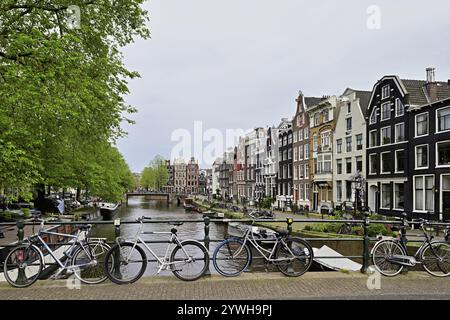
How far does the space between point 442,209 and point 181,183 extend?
121m

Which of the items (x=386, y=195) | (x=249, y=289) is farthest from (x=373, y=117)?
(x=249, y=289)

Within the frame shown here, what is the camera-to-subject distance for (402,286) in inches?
273

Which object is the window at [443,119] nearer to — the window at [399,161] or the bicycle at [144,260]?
the window at [399,161]

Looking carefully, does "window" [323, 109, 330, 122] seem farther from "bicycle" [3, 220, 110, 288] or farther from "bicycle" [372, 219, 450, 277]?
"bicycle" [3, 220, 110, 288]

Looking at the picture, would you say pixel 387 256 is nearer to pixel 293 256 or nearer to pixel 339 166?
pixel 293 256

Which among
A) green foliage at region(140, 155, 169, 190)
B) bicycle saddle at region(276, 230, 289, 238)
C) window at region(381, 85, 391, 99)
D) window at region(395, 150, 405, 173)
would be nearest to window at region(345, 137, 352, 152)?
window at region(381, 85, 391, 99)

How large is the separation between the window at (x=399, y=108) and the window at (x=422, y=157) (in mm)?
3790

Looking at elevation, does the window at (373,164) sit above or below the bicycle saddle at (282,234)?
above

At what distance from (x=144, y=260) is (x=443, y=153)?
88.0ft

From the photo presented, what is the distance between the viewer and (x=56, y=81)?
13031 mm

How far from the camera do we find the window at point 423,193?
28.9m

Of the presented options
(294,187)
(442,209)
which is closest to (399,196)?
(442,209)

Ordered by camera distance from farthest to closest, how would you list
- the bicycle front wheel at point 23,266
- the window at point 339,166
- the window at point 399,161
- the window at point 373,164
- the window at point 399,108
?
the window at point 339,166, the window at point 373,164, the window at point 399,108, the window at point 399,161, the bicycle front wheel at point 23,266

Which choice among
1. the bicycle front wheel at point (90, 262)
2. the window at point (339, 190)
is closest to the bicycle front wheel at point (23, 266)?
the bicycle front wheel at point (90, 262)
